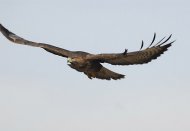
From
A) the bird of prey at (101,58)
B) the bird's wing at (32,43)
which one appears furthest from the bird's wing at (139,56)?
the bird's wing at (32,43)

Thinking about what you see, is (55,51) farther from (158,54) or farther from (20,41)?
(158,54)

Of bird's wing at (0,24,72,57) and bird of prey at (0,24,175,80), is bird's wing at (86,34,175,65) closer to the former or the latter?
bird of prey at (0,24,175,80)

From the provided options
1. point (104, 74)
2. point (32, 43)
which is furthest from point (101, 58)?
point (32, 43)

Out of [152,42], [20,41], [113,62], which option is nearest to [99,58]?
[113,62]

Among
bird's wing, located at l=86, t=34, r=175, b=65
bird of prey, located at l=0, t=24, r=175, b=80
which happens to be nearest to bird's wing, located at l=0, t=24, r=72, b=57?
bird of prey, located at l=0, t=24, r=175, b=80

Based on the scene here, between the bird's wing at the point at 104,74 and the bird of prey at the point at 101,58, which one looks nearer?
the bird of prey at the point at 101,58

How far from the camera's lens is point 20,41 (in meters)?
17.6

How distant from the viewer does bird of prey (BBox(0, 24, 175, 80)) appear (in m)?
15.0

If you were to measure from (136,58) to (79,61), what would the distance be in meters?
1.64

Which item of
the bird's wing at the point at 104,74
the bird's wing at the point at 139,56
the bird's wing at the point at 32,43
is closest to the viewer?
the bird's wing at the point at 139,56

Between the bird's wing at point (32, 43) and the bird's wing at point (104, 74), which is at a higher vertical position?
the bird's wing at point (32, 43)

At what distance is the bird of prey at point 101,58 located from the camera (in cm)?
1502

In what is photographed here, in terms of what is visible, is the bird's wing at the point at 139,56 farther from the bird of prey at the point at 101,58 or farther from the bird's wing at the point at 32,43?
the bird's wing at the point at 32,43

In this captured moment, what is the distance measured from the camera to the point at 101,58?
15609 mm
